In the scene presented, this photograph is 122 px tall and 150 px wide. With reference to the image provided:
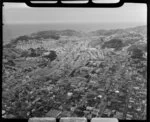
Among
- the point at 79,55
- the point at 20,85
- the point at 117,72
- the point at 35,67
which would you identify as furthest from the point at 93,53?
the point at 20,85

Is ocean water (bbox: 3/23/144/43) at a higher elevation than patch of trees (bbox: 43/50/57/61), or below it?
higher

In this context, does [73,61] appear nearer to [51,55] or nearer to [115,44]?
[51,55]

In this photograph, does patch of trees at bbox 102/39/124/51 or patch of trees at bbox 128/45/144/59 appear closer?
patch of trees at bbox 128/45/144/59

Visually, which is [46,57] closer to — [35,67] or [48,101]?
[35,67]

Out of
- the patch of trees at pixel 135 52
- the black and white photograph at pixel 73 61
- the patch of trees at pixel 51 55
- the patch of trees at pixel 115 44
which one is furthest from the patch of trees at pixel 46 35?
the patch of trees at pixel 135 52

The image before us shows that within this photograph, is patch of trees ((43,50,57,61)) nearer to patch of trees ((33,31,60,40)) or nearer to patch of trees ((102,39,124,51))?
patch of trees ((33,31,60,40))

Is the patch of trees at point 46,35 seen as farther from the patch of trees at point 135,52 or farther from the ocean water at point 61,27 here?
the patch of trees at point 135,52

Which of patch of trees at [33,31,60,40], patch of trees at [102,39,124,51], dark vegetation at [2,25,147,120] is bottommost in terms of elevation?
dark vegetation at [2,25,147,120]

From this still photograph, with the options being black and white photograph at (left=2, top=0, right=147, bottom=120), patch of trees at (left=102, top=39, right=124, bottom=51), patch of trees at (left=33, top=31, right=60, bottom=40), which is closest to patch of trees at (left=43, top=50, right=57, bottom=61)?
black and white photograph at (left=2, top=0, right=147, bottom=120)

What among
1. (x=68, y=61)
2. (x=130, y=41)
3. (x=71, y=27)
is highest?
(x=71, y=27)
